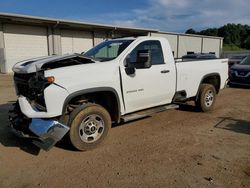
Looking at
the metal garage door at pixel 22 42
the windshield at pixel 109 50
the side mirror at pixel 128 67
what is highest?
the metal garage door at pixel 22 42

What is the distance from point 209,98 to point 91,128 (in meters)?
4.13

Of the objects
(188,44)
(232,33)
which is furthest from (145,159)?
(232,33)

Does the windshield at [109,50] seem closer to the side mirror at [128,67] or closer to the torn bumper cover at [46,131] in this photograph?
the side mirror at [128,67]

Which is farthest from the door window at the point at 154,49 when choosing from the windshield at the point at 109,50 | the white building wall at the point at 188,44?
the white building wall at the point at 188,44

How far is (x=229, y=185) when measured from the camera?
3660mm

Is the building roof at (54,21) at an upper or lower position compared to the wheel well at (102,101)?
upper

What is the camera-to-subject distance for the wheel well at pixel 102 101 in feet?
16.1

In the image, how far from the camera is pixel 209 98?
7.72m

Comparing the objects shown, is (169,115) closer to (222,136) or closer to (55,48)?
(222,136)

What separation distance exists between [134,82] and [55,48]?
1895 centimetres

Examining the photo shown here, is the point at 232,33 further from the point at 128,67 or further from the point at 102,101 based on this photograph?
the point at 102,101

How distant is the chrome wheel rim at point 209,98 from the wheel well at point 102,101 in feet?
10.7

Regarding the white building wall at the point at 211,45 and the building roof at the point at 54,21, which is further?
the white building wall at the point at 211,45

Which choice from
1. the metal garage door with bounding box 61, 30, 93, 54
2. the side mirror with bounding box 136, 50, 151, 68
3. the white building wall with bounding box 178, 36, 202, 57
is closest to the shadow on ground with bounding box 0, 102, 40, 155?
the side mirror with bounding box 136, 50, 151, 68
